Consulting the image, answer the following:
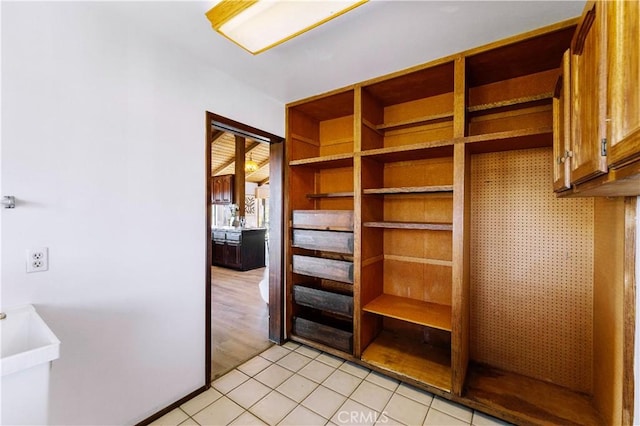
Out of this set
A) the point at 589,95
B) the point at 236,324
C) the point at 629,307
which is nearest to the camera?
the point at 589,95

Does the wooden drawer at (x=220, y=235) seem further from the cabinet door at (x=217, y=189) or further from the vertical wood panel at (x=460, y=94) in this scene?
the vertical wood panel at (x=460, y=94)

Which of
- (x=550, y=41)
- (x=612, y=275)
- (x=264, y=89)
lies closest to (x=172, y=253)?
(x=264, y=89)

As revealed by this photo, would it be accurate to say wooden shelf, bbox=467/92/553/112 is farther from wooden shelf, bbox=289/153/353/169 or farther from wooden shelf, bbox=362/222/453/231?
wooden shelf, bbox=289/153/353/169

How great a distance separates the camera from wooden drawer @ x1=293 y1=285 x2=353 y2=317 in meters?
2.43

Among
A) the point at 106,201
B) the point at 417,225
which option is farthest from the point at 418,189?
A: the point at 106,201

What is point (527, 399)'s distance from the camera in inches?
72.6

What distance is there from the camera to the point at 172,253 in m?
1.90

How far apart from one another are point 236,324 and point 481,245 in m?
2.82

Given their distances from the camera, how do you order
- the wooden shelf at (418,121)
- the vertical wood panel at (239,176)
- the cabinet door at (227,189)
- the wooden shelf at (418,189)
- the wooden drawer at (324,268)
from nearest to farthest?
the wooden shelf at (418,189) → the wooden shelf at (418,121) → the wooden drawer at (324,268) → the vertical wood panel at (239,176) → the cabinet door at (227,189)

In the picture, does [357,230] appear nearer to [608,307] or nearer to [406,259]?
[406,259]

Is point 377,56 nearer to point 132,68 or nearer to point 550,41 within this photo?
point 550,41

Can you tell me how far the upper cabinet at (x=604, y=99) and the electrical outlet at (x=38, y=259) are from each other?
93.1 inches

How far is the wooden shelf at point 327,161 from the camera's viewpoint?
250 centimetres

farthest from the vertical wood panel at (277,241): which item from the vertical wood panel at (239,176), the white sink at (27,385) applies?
the vertical wood panel at (239,176)
